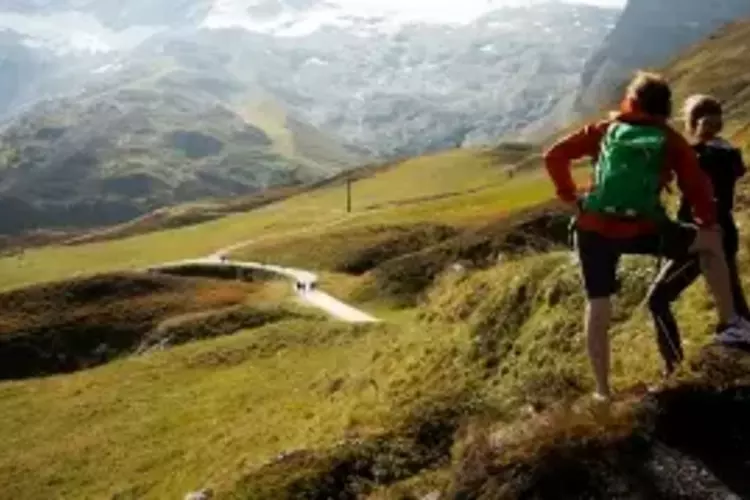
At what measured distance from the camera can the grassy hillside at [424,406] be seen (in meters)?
12.1

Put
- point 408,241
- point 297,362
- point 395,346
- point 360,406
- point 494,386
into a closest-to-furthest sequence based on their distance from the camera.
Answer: point 494,386 → point 360,406 → point 395,346 → point 297,362 → point 408,241

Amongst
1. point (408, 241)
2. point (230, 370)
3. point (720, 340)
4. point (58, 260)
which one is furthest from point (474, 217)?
point (720, 340)

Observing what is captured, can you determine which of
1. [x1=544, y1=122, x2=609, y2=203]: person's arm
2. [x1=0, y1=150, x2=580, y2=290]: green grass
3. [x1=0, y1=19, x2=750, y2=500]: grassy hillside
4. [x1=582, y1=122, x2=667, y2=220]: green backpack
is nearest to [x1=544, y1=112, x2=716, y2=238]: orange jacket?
[x1=544, y1=122, x2=609, y2=203]: person's arm

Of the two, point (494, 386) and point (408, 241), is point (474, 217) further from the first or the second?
point (494, 386)

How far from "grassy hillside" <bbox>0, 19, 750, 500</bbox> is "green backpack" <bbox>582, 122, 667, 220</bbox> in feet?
6.81

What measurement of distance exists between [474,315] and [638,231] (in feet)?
54.8

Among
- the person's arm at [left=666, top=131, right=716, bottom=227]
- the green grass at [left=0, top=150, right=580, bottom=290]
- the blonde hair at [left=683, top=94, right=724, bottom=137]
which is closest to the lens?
the person's arm at [left=666, top=131, right=716, bottom=227]

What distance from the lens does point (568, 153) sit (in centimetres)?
1398

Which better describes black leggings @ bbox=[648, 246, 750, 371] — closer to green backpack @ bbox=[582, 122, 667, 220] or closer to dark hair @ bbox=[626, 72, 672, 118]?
green backpack @ bbox=[582, 122, 667, 220]

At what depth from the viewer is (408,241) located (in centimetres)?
9769

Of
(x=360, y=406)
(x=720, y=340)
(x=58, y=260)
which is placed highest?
(x=720, y=340)

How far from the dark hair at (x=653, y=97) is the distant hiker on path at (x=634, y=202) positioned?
0.04 ft

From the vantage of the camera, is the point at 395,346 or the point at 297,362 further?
the point at 297,362

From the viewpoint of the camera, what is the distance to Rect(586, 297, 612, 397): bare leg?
14.0 metres
